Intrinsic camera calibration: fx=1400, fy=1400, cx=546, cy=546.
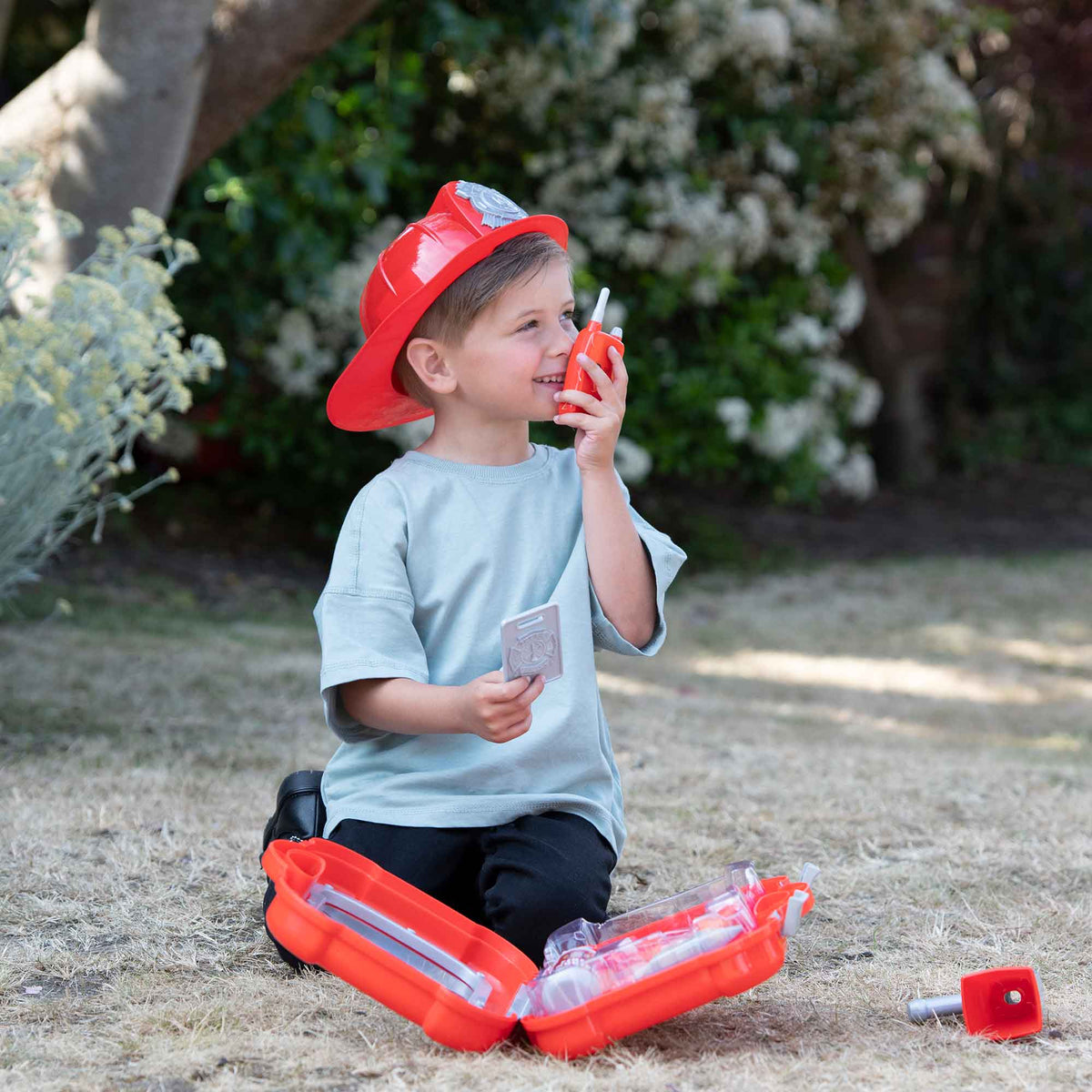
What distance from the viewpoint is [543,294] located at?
1985mm

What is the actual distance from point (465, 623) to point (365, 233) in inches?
161

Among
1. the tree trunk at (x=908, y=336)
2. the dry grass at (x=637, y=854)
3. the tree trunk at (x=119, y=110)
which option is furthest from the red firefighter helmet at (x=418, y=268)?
the tree trunk at (x=908, y=336)

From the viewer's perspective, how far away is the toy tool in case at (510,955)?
5.32 ft

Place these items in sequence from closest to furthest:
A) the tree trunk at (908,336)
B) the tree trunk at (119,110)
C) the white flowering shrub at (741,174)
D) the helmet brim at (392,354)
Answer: the helmet brim at (392,354)
the tree trunk at (119,110)
the white flowering shrub at (741,174)
the tree trunk at (908,336)

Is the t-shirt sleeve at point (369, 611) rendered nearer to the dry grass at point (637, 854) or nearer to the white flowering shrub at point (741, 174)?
the dry grass at point (637, 854)

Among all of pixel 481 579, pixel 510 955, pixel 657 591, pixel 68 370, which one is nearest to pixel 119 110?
pixel 68 370

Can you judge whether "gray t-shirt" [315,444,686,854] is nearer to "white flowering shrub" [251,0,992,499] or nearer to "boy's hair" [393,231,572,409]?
"boy's hair" [393,231,572,409]

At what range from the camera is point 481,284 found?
1.98 m

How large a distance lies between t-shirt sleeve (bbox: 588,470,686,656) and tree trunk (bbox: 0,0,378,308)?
7.24 ft

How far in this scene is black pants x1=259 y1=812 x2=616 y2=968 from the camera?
6.09 ft

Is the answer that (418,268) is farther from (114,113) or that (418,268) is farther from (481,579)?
(114,113)

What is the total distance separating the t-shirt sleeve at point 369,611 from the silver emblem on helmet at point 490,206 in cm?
41

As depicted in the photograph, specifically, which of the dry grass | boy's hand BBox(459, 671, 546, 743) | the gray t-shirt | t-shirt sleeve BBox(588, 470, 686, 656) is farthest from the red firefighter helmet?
the dry grass

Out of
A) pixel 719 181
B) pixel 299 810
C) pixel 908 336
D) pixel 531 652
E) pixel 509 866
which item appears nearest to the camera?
pixel 531 652
